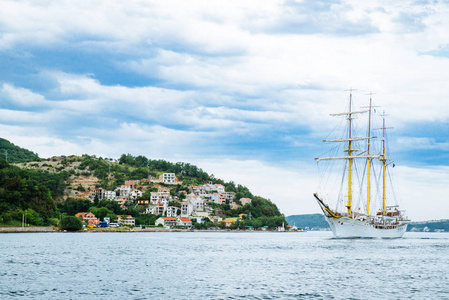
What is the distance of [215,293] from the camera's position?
32.8 m

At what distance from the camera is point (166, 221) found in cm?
19312

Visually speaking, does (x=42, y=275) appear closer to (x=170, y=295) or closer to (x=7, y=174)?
(x=170, y=295)

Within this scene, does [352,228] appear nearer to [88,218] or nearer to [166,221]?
[88,218]

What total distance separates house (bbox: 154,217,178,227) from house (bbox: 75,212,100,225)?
26687 mm

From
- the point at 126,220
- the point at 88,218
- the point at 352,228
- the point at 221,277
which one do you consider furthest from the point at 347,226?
the point at 126,220

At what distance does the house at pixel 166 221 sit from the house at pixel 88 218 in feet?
87.6

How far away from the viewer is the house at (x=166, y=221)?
631 feet

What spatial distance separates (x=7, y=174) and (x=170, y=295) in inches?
4738

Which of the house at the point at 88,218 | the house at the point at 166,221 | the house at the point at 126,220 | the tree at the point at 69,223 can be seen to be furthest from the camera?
the house at the point at 166,221

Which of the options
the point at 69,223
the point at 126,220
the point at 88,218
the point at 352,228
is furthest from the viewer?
the point at 126,220

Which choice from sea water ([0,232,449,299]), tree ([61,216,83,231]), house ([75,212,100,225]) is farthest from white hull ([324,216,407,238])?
house ([75,212,100,225])

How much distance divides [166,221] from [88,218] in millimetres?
32377

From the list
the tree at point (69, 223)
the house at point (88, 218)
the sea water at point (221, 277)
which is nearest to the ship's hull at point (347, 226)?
the sea water at point (221, 277)

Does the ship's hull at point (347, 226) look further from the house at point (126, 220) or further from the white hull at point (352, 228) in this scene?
the house at point (126, 220)
